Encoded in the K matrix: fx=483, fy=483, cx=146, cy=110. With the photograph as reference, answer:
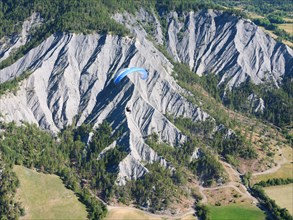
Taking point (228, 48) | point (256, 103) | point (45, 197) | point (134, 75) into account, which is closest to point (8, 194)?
point (45, 197)

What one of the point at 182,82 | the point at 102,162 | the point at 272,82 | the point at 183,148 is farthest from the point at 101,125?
the point at 272,82

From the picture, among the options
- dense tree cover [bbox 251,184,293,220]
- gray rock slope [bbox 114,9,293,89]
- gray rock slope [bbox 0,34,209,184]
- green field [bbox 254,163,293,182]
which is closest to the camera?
dense tree cover [bbox 251,184,293,220]

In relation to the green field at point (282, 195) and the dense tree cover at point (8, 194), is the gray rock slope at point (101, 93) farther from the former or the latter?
the green field at point (282, 195)

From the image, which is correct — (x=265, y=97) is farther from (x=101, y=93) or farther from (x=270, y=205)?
(x=270, y=205)

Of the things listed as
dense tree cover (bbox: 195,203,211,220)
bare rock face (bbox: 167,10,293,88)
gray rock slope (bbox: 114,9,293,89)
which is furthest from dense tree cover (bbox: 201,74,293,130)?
dense tree cover (bbox: 195,203,211,220)

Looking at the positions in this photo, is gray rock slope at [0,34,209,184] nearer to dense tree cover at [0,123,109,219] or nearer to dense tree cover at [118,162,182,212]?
dense tree cover at [118,162,182,212]

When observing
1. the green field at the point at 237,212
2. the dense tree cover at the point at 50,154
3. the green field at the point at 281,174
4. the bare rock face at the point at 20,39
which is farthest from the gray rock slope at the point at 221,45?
the green field at the point at 237,212

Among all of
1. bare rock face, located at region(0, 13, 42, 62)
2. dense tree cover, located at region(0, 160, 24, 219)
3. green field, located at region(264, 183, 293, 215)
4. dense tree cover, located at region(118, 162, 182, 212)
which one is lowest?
dense tree cover, located at region(0, 160, 24, 219)
